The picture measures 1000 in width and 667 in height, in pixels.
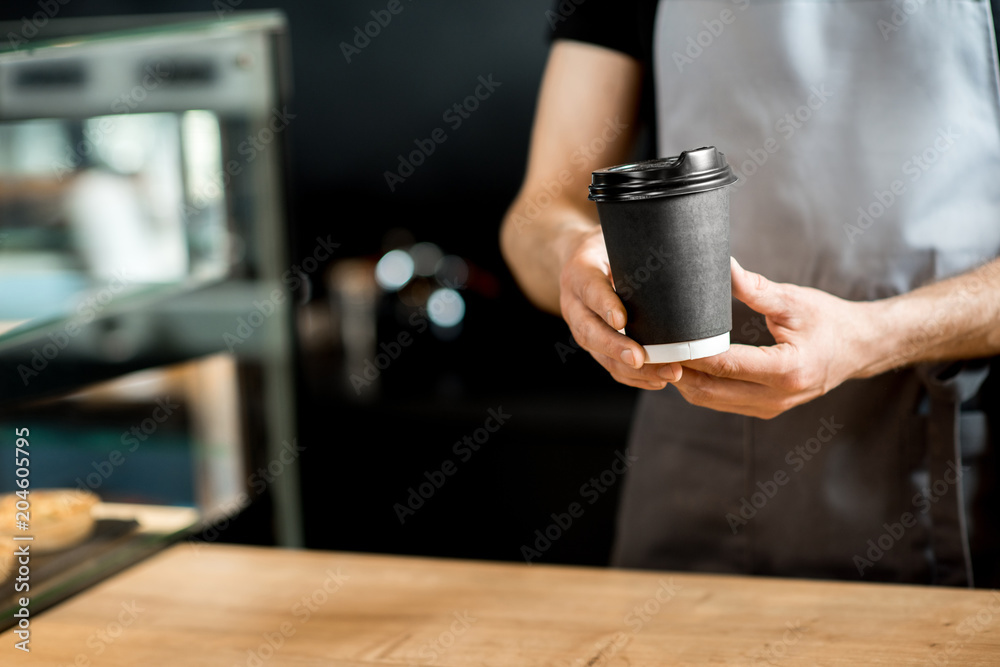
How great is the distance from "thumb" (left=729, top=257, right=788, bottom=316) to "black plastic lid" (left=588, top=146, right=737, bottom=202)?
0.11 m

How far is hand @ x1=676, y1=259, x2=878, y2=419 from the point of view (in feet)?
2.43

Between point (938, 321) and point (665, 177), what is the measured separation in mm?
403

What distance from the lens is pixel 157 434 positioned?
1.28 m

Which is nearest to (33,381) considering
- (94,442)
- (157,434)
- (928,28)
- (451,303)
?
(94,442)

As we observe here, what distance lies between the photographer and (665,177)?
0.63m

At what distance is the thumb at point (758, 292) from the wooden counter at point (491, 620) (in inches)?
11.0

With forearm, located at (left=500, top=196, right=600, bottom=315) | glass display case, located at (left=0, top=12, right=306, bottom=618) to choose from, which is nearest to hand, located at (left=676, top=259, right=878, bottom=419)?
forearm, located at (left=500, top=196, right=600, bottom=315)

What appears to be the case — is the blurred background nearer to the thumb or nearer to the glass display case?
the glass display case

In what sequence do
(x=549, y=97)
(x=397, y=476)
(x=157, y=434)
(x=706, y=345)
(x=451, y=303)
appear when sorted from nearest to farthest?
1. (x=706, y=345)
2. (x=549, y=97)
3. (x=157, y=434)
4. (x=397, y=476)
5. (x=451, y=303)

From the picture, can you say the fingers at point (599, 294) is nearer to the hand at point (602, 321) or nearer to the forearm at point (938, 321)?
the hand at point (602, 321)

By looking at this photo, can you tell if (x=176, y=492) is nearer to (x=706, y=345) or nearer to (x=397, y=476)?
(x=706, y=345)

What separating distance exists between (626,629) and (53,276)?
2.81 ft

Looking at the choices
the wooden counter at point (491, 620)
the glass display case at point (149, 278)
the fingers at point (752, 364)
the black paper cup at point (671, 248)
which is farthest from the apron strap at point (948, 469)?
the glass display case at point (149, 278)

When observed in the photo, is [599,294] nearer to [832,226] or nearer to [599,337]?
[599,337]
